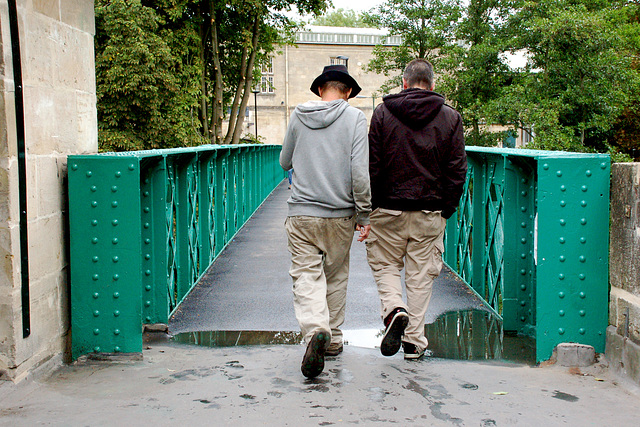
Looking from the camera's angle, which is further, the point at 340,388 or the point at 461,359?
the point at 461,359

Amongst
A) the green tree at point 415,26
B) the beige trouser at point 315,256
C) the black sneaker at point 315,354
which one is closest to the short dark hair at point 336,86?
the beige trouser at point 315,256

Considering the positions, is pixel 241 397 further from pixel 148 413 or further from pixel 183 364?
pixel 183 364

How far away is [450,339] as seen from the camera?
4.84 metres

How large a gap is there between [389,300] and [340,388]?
0.86m

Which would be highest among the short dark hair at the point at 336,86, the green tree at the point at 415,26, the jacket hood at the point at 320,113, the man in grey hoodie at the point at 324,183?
the green tree at the point at 415,26

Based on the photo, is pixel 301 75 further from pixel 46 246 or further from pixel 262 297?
pixel 46 246

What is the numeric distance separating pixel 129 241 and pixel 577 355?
264 centimetres

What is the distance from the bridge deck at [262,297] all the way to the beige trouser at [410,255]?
82 centimetres

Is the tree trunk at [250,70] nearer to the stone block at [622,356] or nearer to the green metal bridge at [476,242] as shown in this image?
the green metal bridge at [476,242]

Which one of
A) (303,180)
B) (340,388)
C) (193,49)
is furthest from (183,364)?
(193,49)

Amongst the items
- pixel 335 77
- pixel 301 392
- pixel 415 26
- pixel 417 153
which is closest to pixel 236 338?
pixel 301 392

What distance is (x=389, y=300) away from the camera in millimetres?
4312

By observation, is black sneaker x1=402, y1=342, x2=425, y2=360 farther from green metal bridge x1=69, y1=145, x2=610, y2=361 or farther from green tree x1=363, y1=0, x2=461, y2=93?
green tree x1=363, y1=0, x2=461, y2=93

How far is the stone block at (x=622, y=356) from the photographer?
3650mm
